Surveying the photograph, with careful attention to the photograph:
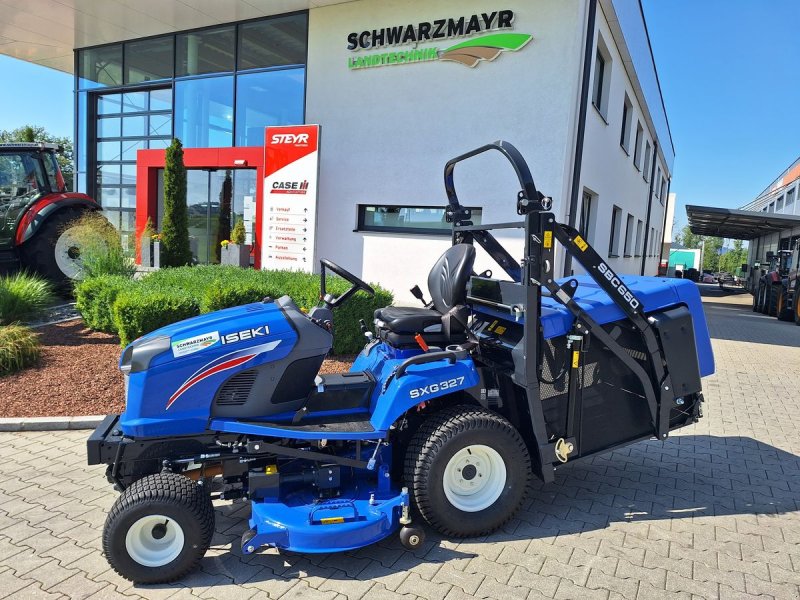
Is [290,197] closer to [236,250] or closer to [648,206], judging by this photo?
[236,250]

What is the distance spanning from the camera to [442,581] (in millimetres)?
2678

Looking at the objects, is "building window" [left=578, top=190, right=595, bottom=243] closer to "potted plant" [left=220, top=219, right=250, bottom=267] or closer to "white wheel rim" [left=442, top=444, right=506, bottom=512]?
"potted plant" [left=220, top=219, right=250, bottom=267]

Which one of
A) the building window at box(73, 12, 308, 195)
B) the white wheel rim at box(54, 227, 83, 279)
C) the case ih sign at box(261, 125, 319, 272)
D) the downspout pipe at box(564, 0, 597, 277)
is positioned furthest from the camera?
the building window at box(73, 12, 308, 195)

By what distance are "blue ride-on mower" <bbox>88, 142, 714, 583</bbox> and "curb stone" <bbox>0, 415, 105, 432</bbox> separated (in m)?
1.85

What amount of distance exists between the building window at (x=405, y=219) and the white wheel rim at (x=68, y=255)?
4.69m

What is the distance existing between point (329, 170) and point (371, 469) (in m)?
8.86

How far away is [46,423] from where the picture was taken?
14.4 ft

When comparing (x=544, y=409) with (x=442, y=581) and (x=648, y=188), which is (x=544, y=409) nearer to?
(x=442, y=581)

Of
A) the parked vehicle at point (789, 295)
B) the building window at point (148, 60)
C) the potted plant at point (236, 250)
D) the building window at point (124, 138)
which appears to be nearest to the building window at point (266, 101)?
the potted plant at point (236, 250)

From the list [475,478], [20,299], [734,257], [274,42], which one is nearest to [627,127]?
[274,42]

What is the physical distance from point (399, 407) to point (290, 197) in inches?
324

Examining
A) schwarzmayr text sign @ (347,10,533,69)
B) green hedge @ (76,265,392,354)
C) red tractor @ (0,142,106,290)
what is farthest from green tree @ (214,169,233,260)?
green hedge @ (76,265,392,354)

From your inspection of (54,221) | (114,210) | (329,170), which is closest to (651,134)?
(329,170)

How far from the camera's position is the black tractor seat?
334 centimetres
